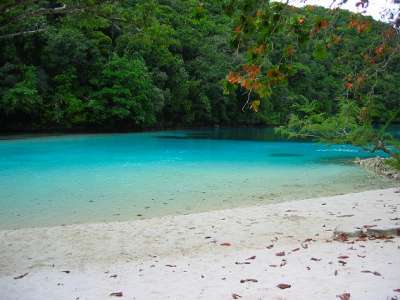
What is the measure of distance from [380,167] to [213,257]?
10934 millimetres

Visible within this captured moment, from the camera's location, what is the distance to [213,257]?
511 centimetres

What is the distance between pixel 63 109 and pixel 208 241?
24.3 metres

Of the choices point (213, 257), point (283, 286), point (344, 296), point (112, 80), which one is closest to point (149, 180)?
point (213, 257)

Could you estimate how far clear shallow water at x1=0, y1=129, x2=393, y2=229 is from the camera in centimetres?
874

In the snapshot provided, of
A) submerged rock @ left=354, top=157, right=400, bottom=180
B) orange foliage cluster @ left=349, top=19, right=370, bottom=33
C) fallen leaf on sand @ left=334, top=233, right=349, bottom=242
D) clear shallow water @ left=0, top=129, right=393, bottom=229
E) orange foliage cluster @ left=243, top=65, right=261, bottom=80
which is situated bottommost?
clear shallow water @ left=0, top=129, right=393, bottom=229

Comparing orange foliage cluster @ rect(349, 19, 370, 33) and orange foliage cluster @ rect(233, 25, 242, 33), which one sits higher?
orange foliage cluster @ rect(349, 19, 370, 33)

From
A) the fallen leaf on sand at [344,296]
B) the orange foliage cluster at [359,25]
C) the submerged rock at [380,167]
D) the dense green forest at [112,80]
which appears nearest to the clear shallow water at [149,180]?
the submerged rock at [380,167]

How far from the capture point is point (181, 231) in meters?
6.64

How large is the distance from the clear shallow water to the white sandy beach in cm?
131

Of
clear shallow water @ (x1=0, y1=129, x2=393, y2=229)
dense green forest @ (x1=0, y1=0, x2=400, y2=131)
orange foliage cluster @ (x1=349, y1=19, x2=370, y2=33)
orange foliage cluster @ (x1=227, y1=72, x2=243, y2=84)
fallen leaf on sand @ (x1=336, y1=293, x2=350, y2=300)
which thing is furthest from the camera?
dense green forest @ (x1=0, y1=0, x2=400, y2=131)

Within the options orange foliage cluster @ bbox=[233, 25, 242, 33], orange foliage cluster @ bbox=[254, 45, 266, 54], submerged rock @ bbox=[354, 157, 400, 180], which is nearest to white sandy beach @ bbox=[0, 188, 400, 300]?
orange foliage cluster @ bbox=[254, 45, 266, 54]

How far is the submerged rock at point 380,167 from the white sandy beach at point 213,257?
5.44 metres

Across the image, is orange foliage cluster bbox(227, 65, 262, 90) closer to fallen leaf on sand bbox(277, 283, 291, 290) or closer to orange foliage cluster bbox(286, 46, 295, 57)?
orange foliage cluster bbox(286, 46, 295, 57)

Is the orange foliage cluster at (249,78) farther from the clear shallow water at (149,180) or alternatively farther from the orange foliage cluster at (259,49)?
the clear shallow water at (149,180)
